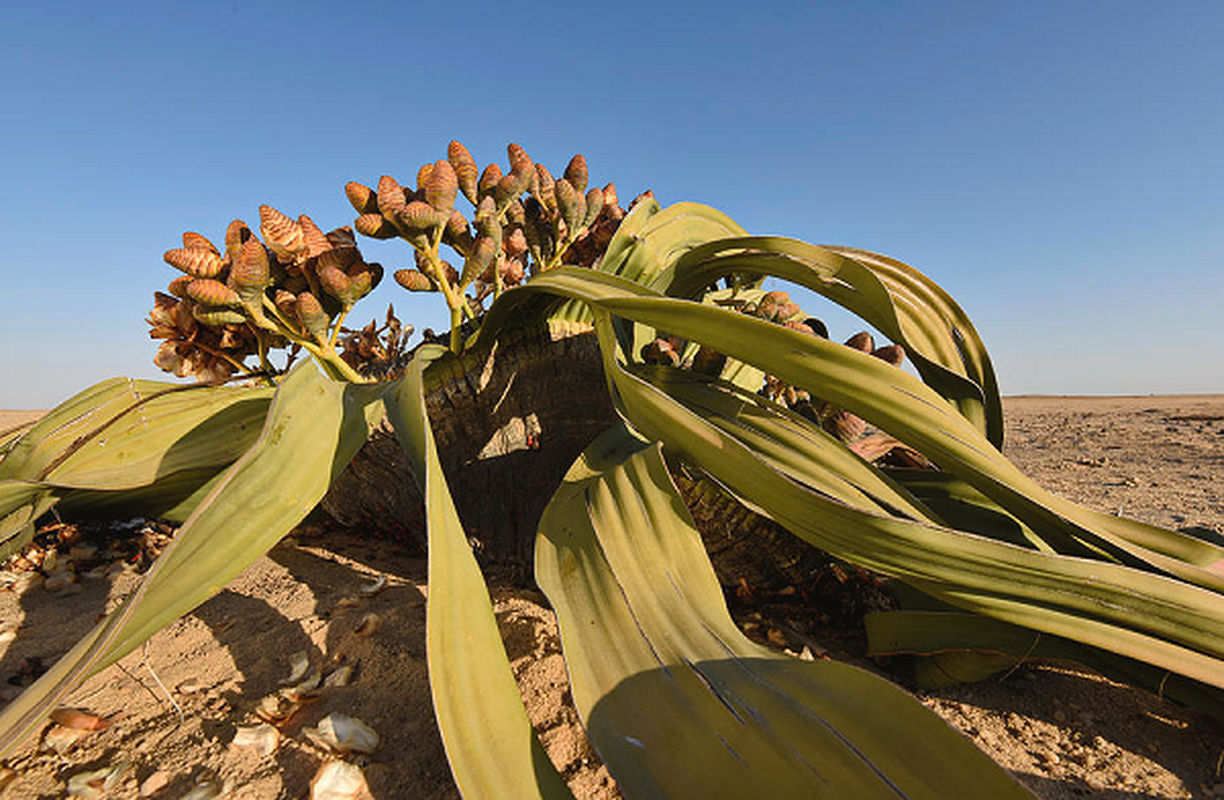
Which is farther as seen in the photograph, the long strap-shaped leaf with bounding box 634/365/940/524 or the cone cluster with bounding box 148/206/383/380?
the cone cluster with bounding box 148/206/383/380

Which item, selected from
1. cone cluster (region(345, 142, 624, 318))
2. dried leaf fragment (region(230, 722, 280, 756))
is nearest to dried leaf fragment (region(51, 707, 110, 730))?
dried leaf fragment (region(230, 722, 280, 756))

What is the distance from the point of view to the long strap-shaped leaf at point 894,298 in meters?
0.81

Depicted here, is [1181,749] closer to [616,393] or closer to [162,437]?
[616,393]

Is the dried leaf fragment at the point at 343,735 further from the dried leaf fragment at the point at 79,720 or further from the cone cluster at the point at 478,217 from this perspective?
the cone cluster at the point at 478,217

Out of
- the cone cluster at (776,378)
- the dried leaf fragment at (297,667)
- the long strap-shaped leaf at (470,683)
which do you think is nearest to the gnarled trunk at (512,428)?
the cone cluster at (776,378)

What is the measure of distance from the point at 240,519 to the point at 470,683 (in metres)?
0.27

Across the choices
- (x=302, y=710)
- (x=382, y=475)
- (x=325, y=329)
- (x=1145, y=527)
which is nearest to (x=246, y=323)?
(x=325, y=329)

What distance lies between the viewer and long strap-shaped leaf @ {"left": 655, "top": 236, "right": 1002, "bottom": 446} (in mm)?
810

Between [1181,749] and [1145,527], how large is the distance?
0.75 ft

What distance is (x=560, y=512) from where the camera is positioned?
0.67 m

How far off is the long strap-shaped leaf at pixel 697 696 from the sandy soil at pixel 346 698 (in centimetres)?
15

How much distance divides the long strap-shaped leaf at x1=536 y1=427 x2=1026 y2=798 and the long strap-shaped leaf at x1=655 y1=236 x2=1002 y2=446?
1.24 ft

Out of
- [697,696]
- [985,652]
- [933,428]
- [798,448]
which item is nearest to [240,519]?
[697,696]

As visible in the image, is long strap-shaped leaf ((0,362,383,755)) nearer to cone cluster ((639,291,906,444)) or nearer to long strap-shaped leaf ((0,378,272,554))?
long strap-shaped leaf ((0,378,272,554))
